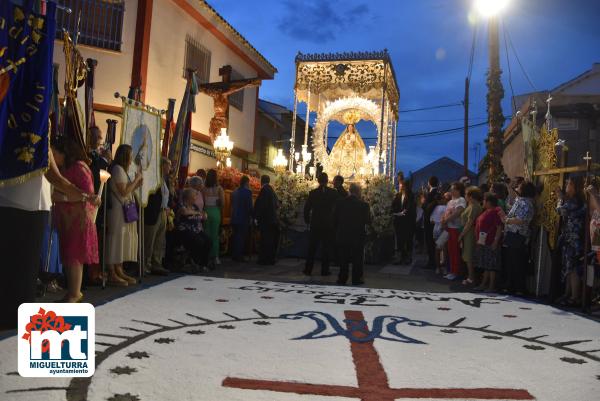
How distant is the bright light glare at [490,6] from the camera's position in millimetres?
10719

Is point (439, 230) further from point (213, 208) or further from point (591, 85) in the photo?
point (591, 85)

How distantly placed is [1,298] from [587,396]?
3.01m

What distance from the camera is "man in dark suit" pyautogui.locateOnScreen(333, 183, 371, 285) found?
7.45 m

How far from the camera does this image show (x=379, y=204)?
10391 millimetres

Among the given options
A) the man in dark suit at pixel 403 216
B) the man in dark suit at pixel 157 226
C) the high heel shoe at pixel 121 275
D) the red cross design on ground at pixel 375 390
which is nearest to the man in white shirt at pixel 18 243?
the red cross design on ground at pixel 375 390

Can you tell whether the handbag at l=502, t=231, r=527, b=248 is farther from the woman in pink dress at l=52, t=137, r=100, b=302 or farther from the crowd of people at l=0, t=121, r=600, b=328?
the woman in pink dress at l=52, t=137, r=100, b=302

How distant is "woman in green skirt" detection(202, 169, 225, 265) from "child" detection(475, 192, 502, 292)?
13.7ft

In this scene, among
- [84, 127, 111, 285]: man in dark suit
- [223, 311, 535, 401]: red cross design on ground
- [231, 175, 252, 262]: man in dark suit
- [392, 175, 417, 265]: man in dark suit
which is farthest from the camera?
[392, 175, 417, 265]: man in dark suit

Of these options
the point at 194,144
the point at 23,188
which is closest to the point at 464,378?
the point at 23,188

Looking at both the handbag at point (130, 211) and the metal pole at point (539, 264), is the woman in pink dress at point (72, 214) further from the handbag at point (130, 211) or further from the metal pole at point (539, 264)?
the metal pole at point (539, 264)

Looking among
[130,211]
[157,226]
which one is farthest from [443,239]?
[130,211]

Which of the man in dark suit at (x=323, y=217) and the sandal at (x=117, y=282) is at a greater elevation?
the man in dark suit at (x=323, y=217)

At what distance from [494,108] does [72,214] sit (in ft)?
29.2

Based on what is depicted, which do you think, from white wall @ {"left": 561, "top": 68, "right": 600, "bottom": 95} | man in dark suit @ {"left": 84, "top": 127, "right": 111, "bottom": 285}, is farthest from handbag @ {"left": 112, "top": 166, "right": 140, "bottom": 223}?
white wall @ {"left": 561, "top": 68, "right": 600, "bottom": 95}
